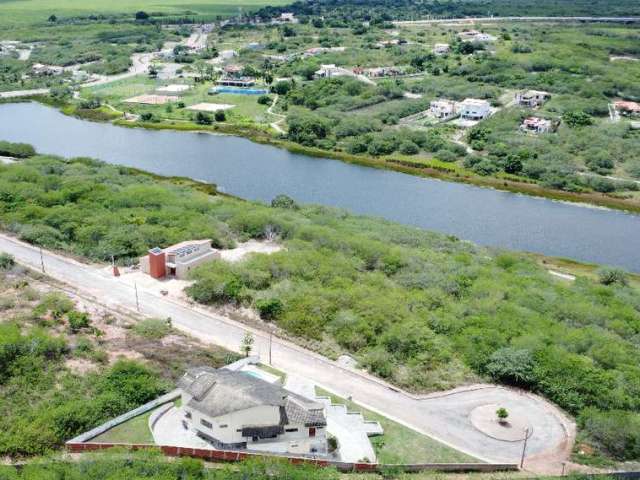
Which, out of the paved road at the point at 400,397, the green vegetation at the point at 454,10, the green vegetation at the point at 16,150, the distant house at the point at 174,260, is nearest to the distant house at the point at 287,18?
the green vegetation at the point at 454,10

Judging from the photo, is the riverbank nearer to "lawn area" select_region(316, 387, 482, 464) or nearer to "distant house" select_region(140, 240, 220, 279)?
"distant house" select_region(140, 240, 220, 279)

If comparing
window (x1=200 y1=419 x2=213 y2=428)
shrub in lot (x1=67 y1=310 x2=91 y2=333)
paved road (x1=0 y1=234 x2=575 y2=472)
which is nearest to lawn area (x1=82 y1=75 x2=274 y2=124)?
paved road (x1=0 y1=234 x2=575 y2=472)

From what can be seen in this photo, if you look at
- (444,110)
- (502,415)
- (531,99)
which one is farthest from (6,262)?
(531,99)

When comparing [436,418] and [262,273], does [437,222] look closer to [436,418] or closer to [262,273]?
[262,273]

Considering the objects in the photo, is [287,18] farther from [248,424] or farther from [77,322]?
[248,424]

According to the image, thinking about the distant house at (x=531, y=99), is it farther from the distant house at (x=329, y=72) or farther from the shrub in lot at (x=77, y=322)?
the shrub in lot at (x=77, y=322)

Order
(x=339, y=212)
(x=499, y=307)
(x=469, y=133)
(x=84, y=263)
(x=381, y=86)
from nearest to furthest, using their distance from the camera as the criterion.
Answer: (x=499, y=307)
(x=84, y=263)
(x=339, y=212)
(x=469, y=133)
(x=381, y=86)

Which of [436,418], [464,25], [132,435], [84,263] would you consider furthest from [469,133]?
[464,25]
